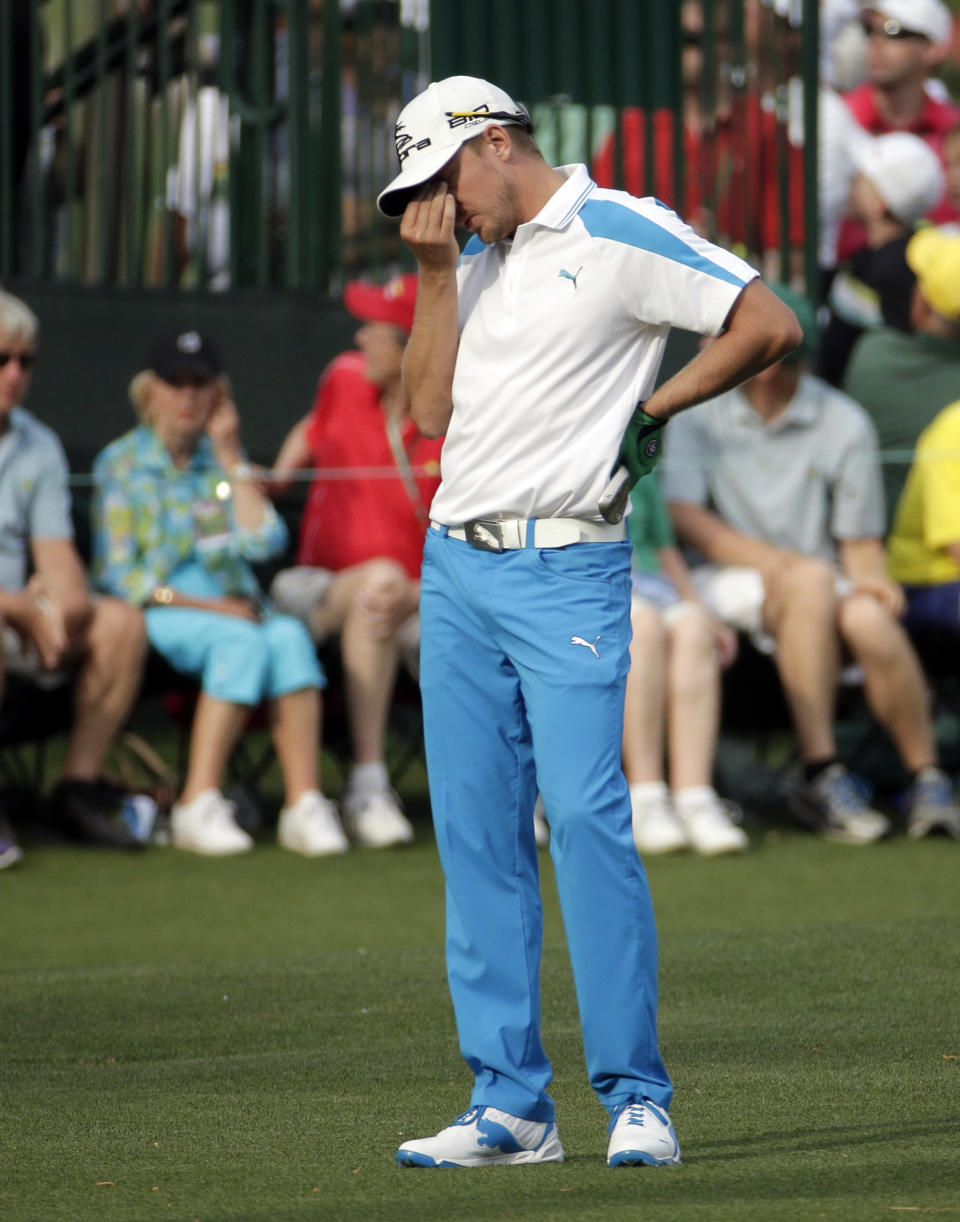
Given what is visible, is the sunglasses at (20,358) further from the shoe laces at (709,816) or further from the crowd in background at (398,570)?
the shoe laces at (709,816)

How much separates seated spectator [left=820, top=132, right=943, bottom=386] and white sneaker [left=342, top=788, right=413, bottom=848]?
3070 millimetres

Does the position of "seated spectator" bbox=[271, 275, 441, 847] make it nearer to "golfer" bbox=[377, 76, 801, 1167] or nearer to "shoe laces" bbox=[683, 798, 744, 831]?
"shoe laces" bbox=[683, 798, 744, 831]

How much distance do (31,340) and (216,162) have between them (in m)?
2.05

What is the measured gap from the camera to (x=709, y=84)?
9273mm

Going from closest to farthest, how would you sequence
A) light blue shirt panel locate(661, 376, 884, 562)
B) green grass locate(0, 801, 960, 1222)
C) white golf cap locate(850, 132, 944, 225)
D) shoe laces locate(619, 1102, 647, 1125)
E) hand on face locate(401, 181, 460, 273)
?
green grass locate(0, 801, 960, 1222) → shoe laces locate(619, 1102, 647, 1125) → hand on face locate(401, 181, 460, 273) → light blue shirt panel locate(661, 376, 884, 562) → white golf cap locate(850, 132, 944, 225)

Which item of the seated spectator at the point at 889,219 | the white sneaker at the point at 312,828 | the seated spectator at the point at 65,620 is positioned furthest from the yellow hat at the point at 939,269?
the seated spectator at the point at 65,620

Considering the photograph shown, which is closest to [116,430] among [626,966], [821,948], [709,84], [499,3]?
[499,3]

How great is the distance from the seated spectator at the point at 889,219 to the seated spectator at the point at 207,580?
2818mm

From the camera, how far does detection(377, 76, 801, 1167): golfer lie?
3.43 metres

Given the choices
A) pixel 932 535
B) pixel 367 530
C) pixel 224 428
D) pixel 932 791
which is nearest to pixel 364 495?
pixel 367 530

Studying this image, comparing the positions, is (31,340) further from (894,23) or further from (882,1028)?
(894,23)

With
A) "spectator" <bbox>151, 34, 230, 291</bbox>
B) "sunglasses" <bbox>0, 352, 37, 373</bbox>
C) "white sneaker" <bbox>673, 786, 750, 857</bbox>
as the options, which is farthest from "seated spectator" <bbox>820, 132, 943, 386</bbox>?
"sunglasses" <bbox>0, 352, 37, 373</bbox>

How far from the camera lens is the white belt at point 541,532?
3.49 meters

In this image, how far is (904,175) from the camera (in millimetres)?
8586
